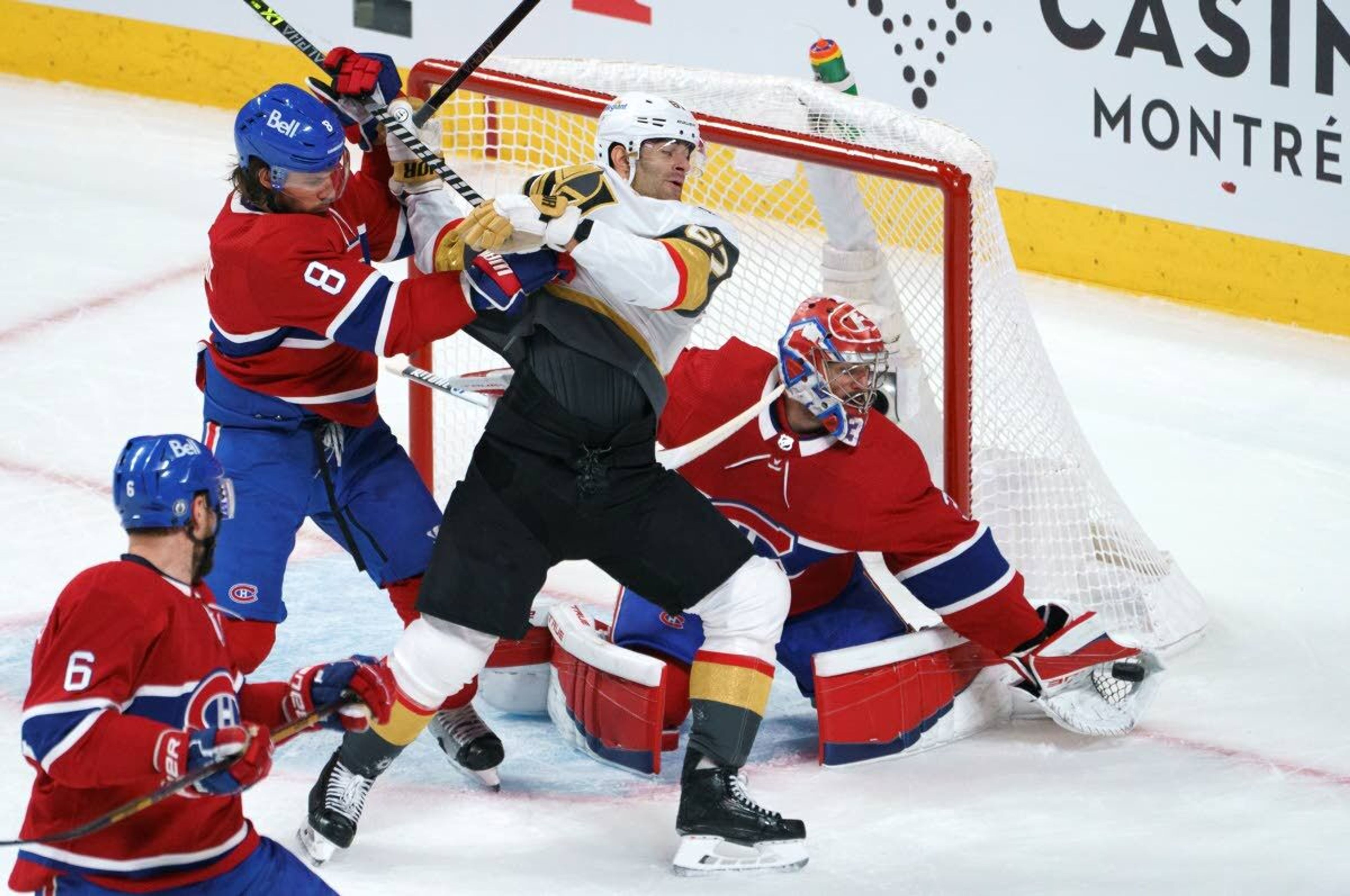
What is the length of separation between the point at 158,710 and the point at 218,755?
0.50 feet

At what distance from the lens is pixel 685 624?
3842mm

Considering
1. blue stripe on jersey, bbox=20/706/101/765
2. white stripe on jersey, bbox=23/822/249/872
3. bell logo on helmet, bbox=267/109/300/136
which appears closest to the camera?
blue stripe on jersey, bbox=20/706/101/765

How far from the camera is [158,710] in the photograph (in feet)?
8.02

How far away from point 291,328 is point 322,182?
0.24 meters

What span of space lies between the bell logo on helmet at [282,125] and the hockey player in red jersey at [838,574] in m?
0.85

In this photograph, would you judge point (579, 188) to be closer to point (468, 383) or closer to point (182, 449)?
point (468, 383)

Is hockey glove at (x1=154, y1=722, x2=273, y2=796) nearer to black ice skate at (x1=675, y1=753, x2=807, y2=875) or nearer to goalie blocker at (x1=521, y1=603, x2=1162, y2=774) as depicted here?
black ice skate at (x1=675, y1=753, x2=807, y2=875)

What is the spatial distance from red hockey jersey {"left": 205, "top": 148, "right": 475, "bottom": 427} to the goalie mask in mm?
581

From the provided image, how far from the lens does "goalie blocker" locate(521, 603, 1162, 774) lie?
12.3 feet

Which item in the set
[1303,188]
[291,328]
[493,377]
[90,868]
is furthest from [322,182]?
[1303,188]

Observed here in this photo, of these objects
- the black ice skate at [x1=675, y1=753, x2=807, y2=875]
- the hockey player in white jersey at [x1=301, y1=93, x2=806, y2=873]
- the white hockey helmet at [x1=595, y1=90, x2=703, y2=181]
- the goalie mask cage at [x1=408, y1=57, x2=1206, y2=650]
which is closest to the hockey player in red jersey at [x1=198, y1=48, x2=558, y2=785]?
the hockey player in white jersey at [x1=301, y1=93, x2=806, y2=873]

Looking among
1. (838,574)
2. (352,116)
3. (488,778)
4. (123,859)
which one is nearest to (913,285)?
(838,574)

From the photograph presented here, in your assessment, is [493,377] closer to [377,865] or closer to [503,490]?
[503,490]

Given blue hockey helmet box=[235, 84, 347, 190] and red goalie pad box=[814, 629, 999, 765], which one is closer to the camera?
blue hockey helmet box=[235, 84, 347, 190]
